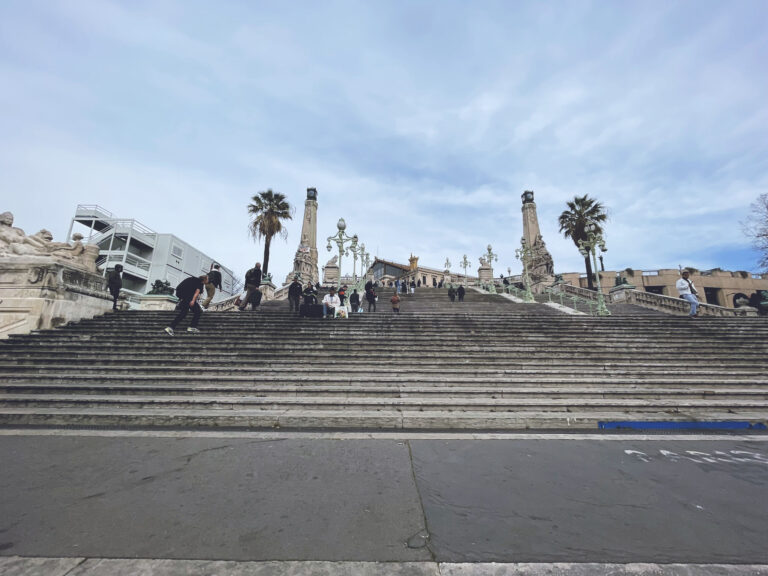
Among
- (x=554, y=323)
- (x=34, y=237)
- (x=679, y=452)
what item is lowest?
(x=679, y=452)

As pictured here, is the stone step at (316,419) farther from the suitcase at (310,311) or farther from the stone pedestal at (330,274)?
the stone pedestal at (330,274)

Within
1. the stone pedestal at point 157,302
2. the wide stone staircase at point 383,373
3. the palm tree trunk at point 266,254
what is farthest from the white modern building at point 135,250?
the wide stone staircase at point 383,373

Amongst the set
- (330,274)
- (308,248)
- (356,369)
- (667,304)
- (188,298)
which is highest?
(308,248)

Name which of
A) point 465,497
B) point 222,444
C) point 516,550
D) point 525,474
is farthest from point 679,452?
point 222,444

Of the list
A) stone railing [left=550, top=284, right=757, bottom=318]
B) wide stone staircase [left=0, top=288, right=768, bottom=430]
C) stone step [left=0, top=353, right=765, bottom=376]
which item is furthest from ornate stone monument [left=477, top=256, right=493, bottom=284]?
stone step [left=0, top=353, right=765, bottom=376]

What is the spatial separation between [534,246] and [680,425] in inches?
1468

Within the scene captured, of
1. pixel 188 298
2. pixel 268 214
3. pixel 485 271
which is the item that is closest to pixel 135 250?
pixel 268 214

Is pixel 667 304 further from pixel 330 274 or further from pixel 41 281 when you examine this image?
pixel 330 274

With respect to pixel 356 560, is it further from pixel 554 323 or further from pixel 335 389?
pixel 554 323

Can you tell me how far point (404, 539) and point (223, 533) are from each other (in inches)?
46.8

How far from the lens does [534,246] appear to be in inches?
1548

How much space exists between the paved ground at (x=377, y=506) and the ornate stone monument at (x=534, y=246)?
33.1 meters

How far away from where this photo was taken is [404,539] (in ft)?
7.09

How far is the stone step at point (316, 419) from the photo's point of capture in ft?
16.2
